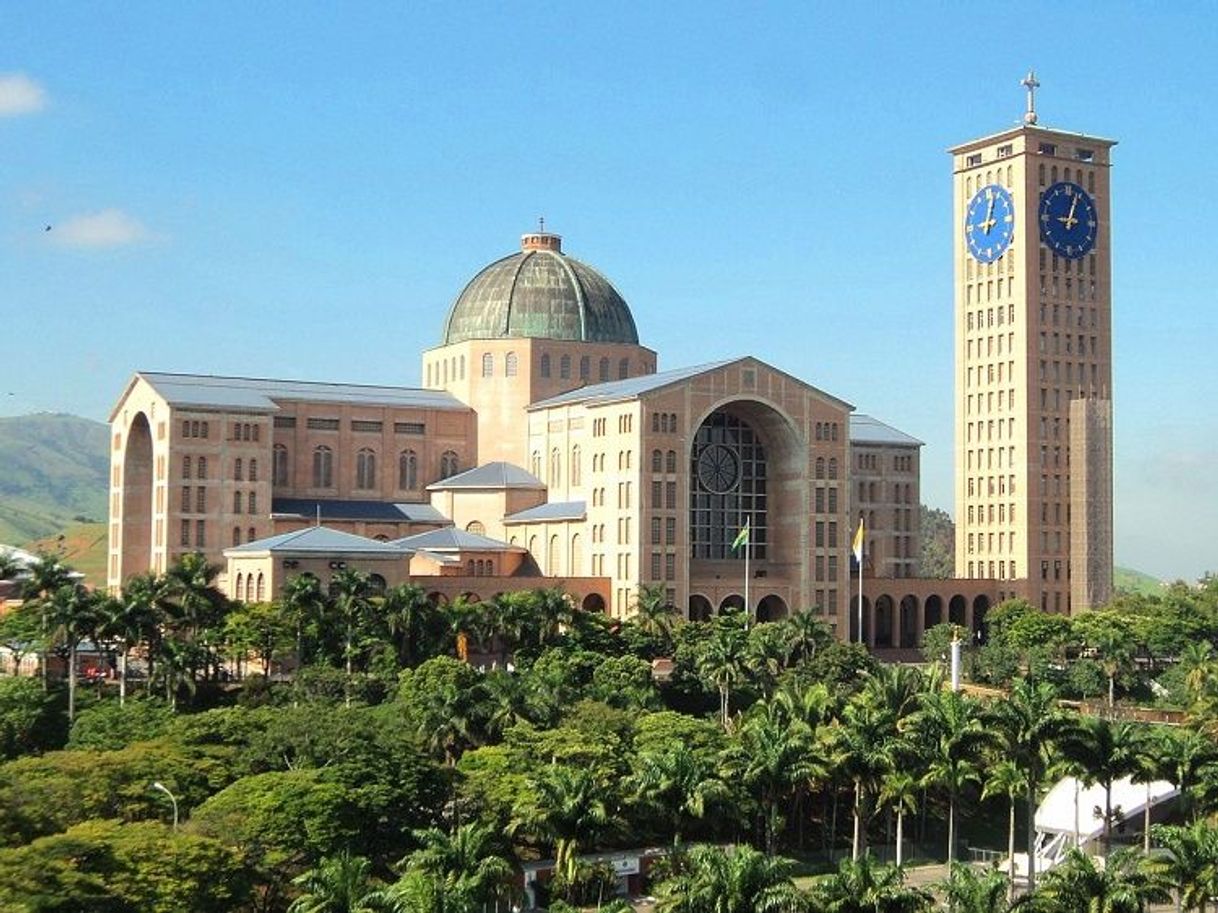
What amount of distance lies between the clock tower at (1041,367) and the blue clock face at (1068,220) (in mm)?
75

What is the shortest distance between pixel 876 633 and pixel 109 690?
61.3m

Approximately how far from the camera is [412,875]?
51.6m

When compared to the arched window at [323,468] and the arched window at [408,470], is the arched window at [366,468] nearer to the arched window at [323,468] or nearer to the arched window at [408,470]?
the arched window at [408,470]

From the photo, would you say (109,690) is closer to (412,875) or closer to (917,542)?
(412,875)

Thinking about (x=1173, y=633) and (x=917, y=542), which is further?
(x=917, y=542)

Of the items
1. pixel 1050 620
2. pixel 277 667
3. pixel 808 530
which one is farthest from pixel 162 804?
pixel 1050 620

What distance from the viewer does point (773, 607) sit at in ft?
414

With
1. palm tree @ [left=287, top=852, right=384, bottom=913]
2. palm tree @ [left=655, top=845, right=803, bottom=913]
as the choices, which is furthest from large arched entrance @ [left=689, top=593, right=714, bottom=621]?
palm tree @ [left=287, top=852, right=384, bottom=913]

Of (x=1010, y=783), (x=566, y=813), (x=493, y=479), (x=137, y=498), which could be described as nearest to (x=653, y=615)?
(x=493, y=479)

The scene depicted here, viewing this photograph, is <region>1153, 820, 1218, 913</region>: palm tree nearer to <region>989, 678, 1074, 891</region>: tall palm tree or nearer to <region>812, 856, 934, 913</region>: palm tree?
<region>812, 856, 934, 913</region>: palm tree

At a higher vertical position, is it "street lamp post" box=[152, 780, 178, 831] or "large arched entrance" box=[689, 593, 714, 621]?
"large arched entrance" box=[689, 593, 714, 621]

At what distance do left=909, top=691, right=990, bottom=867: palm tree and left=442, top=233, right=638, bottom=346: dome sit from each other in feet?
221

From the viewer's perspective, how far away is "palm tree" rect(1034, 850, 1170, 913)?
55.0 m

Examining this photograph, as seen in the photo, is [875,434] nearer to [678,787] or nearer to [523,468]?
[523,468]
